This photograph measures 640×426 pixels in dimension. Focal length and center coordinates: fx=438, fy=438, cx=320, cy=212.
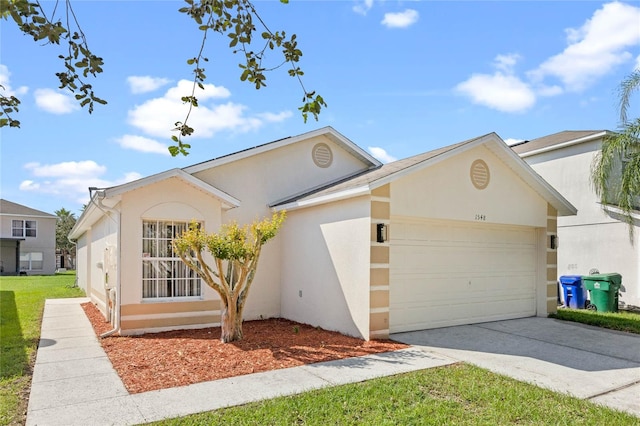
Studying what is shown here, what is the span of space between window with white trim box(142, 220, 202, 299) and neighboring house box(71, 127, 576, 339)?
0.08 feet

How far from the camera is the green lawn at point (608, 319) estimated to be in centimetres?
1085

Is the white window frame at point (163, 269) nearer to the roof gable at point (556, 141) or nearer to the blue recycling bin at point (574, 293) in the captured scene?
the blue recycling bin at point (574, 293)

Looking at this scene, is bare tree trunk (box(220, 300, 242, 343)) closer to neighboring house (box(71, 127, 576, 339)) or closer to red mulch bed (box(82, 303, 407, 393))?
red mulch bed (box(82, 303, 407, 393))

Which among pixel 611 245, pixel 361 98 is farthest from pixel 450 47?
pixel 611 245

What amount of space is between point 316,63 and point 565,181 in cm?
1656

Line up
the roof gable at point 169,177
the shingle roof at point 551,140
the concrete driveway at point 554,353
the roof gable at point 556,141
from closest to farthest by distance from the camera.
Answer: the concrete driveway at point 554,353 → the roof gable at point 169,177 → the roof gable at point 556,141 → the shingle roof at point 551,140

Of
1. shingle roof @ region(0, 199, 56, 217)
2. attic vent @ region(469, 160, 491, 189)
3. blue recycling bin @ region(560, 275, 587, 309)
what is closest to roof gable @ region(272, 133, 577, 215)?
attic vent @ region(469, 160, 491, 189)

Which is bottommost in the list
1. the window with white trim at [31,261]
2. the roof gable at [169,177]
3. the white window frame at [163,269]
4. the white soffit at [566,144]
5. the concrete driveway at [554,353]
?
the window with white trim at [31,261]

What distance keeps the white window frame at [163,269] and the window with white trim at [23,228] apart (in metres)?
36.1

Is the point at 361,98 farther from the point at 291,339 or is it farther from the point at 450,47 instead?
the point at 291,339

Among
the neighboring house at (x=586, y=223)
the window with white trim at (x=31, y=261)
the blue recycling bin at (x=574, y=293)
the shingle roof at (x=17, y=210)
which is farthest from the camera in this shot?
the window with white trim at (x=31, y=261)

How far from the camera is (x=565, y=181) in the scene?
17.2m

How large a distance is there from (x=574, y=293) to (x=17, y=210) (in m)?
43.1

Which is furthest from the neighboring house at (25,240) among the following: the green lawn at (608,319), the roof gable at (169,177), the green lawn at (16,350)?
the green lawn at (608,319)
